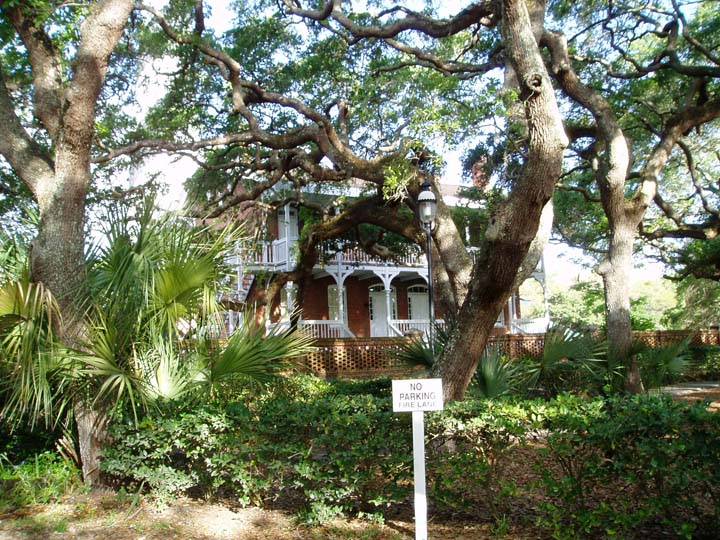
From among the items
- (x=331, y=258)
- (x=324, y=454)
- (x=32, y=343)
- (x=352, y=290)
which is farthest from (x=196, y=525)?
(x=352, y=290)

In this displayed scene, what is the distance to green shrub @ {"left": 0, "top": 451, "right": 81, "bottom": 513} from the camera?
5.80 m

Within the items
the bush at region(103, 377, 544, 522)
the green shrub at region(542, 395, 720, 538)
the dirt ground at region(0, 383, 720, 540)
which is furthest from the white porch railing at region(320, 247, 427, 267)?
the green shrub at region(542, 395, 720, 538)

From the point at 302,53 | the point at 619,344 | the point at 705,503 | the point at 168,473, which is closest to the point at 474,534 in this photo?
the point at 705,503

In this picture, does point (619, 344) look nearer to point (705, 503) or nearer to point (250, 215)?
point (705, 503)

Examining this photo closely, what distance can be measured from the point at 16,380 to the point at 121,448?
1166 mm

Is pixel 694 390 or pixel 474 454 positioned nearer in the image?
pixel 474 454

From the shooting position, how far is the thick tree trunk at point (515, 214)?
5496mm

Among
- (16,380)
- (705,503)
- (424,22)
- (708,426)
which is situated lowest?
(705,503)

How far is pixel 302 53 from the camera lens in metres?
14.5

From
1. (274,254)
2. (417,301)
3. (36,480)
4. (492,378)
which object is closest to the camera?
(36,480)

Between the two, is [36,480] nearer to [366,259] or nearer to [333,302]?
[366,259]

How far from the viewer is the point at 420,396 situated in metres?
4.52

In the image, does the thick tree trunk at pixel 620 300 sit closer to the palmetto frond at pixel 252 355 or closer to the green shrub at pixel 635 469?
the green shrub at pixel 635 469

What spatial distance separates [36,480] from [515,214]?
5385 millimetres
